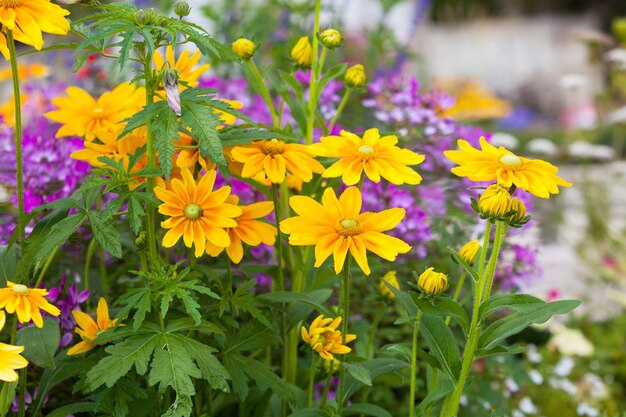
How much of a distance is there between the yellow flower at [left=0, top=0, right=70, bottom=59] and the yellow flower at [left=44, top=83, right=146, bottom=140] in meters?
0.24

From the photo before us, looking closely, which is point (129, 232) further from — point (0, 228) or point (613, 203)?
point (613, 203)

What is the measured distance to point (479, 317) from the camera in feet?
3.26

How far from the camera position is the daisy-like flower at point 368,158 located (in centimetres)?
99

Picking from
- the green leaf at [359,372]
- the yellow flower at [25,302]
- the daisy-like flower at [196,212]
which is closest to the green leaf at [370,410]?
the green leaf at [359,372]

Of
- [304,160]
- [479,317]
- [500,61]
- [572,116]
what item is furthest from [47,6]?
[500,61]

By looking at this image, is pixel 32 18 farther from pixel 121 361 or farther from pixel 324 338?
pixel 324 338

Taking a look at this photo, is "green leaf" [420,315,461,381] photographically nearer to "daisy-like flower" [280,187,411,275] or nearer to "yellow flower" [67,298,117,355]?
"daisy-like flower" [280,187,411,275]

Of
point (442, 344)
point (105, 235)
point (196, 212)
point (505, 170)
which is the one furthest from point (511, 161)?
point (105, 235)

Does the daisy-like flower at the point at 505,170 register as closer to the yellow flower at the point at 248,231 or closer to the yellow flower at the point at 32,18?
the yellow flower at the point at 248,231

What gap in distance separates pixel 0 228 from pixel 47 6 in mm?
569

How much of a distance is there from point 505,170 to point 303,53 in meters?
0.41

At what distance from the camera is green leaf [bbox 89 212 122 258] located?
0.95m

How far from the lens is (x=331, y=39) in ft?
3.79

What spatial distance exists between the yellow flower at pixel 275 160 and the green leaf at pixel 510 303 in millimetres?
284
